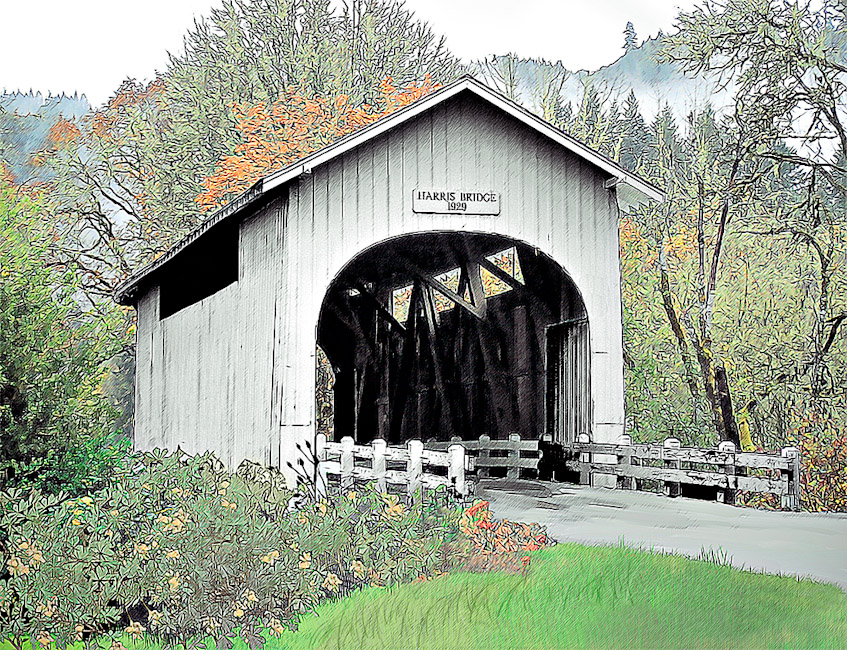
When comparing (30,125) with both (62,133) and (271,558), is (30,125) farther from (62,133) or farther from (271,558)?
(271,558)

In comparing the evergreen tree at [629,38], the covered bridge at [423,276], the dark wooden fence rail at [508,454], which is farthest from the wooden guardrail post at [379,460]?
the evergreen tree at [629,38]

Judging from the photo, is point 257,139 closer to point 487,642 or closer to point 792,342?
point 792,342

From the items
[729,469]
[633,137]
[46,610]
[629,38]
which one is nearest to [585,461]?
[729,469]

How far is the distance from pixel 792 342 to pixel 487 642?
36.6 feet

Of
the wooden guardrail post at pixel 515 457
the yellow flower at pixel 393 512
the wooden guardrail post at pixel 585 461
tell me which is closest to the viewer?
the yellow flower at pixel 393 512

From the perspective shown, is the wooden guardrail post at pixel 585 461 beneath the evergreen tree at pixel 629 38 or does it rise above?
beneath

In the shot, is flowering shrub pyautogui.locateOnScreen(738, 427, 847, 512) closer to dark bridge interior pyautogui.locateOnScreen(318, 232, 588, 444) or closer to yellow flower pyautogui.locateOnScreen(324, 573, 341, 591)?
dark bridge interior pyautogui.locateOnScreen(318, 232, 588, 444)

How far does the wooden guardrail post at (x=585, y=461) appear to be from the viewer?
9.95m

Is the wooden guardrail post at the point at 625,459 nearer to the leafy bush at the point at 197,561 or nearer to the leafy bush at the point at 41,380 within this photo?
the leafy bush at the point at 197,561

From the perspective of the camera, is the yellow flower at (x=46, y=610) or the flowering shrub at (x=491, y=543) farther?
the flowering shrub at (x=491, y=543)

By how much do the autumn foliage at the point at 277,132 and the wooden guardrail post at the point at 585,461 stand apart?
8.61m

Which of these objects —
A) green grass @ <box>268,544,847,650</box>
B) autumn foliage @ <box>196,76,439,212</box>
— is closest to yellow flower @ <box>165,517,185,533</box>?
green grass @ <box>268,544,847,650</box>

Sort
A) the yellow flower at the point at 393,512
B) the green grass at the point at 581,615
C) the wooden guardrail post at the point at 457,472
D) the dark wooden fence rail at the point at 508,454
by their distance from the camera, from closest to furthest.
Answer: the green grass at the point at 581,615 < the yellow flower at the point at 393,512 < the wooden guardrail post at the point at 457,472 < the dark wooden fence rail at the point at 508,454

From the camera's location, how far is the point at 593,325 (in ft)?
31.9
